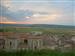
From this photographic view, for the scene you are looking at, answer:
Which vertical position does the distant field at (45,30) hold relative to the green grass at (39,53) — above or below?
above

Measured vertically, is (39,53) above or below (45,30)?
below

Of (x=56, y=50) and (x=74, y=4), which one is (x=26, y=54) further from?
(x=74, y=4)

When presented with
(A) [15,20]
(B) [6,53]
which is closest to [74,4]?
(A) [15,20]

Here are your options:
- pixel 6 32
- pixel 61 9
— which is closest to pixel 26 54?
pixel 6 32

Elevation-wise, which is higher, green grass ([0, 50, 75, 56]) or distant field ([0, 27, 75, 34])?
distant field ([0, 27, 75, 34])

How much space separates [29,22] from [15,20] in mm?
250

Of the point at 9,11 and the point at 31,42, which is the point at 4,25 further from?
the point at 31,42

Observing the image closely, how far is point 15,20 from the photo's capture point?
2381mm

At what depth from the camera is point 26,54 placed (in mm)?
2342

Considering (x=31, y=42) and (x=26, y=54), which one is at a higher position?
(x=31, y=42)

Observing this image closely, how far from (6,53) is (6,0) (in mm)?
925

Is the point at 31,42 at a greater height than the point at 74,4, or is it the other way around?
the point at 74,4

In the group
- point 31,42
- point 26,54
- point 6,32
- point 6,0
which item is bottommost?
point 26,54

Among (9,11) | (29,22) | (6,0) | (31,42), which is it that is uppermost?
(6,0)
